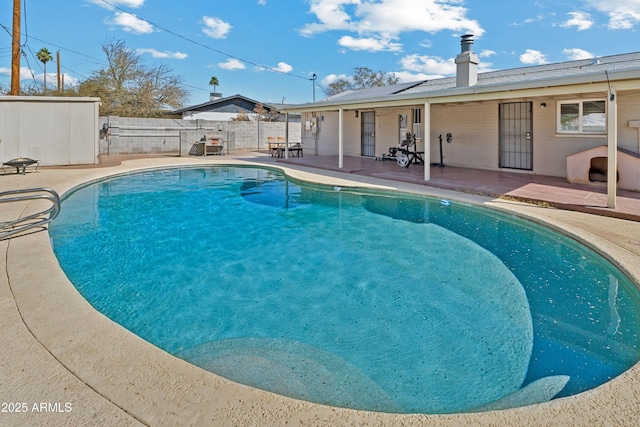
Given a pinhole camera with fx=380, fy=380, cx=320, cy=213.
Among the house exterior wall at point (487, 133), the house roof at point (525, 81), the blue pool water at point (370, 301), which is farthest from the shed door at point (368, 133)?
the blue pool water at point (370, 301)

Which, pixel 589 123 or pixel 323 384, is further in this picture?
pixel 589 123

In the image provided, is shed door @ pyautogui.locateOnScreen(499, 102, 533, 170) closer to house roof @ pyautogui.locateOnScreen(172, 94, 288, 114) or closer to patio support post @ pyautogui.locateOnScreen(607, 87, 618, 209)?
patio support post @ pyautogui.locateOnScreen(607, 87, 618, 209)

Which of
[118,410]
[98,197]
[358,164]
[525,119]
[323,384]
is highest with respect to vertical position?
[525,119]

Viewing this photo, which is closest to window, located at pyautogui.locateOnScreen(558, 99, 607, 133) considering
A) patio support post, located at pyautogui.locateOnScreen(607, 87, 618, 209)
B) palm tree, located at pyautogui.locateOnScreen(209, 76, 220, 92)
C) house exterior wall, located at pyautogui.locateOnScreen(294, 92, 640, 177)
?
house exterior wall, located at pyautogui.locateOnScreen(294, 92, 640, 177)

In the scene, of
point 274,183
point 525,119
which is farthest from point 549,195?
point 274,183

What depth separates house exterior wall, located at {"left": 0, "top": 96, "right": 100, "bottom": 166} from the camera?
38.3 feet

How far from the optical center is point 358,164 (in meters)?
13.2

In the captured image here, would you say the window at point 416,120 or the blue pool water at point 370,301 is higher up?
the window at point 416,120

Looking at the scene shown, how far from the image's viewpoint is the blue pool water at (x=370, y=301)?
2.58 meters

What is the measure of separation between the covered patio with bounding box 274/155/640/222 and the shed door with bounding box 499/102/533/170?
0.48m

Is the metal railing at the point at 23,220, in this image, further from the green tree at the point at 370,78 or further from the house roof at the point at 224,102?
the green tree at the point at 370,78

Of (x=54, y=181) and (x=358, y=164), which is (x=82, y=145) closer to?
(x=54, y=181)

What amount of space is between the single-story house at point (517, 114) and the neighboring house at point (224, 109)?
1285cm

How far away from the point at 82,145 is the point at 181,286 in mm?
11266
